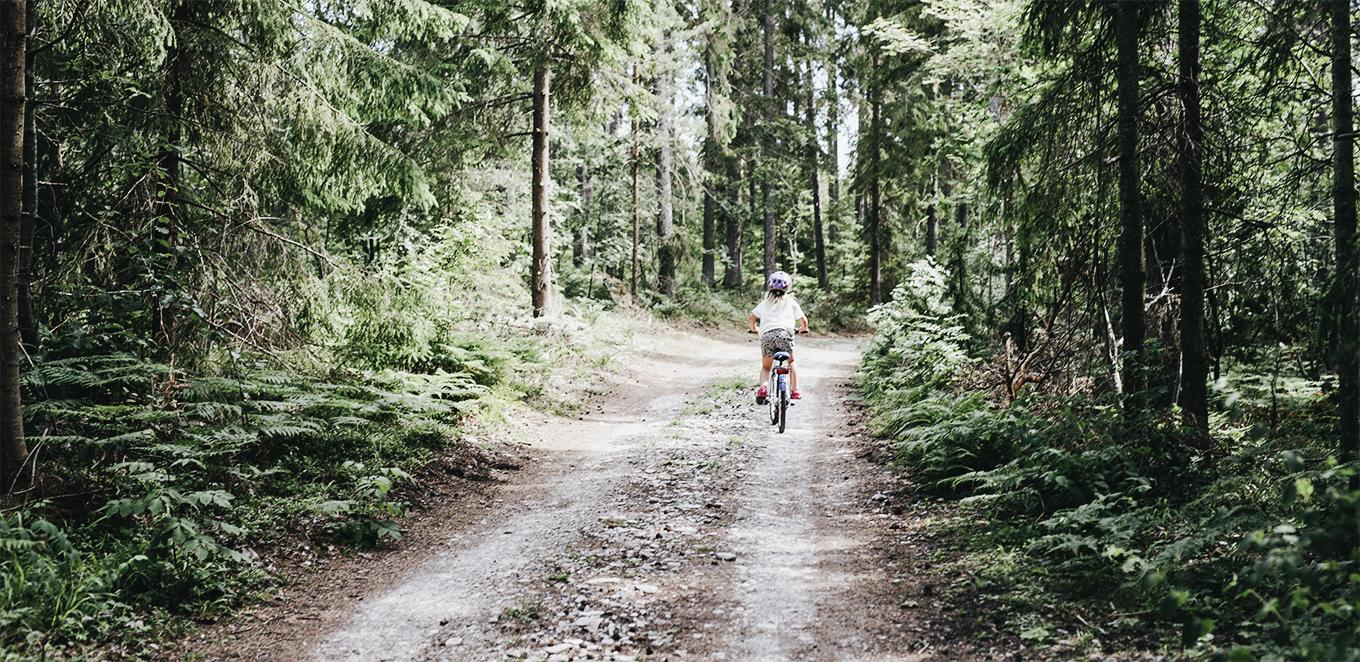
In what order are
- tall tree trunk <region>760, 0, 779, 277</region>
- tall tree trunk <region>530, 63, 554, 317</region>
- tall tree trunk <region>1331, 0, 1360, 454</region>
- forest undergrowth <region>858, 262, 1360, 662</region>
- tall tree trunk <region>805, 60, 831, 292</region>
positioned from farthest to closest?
tall tree trunk <region>805, 60, 831, 292</region>
tall tree trunk <region>760, 0, 779, 277</region>
tall tree trunk <region>530, 63, 554, 317</region>
tall tree trunk <region>1331, 0, 1360, 454</region>
forest undergrowth <region>858, 262, 1360, 662</region>

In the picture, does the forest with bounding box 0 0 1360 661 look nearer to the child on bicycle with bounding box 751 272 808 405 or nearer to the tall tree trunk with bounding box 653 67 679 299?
the child on bicycle with bounding box 751 272 808 405

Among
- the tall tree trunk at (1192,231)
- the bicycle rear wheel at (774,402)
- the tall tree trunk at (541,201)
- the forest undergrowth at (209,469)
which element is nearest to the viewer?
the forest undergrowth at (209,469)

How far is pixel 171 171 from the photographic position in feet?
24.9

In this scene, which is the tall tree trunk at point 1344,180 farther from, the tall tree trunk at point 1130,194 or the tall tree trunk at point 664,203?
the tall tree trunk at point 664,203

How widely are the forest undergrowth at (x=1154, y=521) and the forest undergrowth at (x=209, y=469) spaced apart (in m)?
5.29

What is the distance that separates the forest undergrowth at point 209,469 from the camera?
15.0 feet

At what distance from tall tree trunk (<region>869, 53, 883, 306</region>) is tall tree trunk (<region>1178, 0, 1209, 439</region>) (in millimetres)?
16405

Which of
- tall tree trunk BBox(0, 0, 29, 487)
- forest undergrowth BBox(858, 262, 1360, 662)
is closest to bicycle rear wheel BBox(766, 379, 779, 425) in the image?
forest undergrowth BBox(858, 262, 1360, 662)

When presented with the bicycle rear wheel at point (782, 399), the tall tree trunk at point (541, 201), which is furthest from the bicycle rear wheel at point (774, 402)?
the tall tree trunk at point (541, 201)

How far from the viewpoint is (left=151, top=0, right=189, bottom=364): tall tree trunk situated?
7.35 meters

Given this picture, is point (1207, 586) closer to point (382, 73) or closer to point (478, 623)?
point (478, 623)

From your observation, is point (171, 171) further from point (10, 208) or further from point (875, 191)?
point (875, 191)

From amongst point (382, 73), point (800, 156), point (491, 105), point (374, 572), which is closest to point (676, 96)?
point (800, 156)

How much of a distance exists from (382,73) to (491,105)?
21.7 ft
